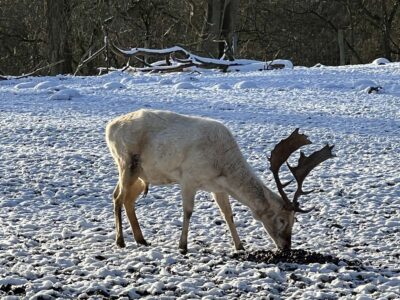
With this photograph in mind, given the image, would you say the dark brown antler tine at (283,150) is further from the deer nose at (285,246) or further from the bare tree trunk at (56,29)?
the bare tree trunk at (56,29)

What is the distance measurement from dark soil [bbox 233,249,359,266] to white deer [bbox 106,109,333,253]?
18cm

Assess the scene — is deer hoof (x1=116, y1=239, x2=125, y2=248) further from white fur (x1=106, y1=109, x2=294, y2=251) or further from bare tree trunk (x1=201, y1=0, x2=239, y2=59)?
bare tree trunk (x1=201, y1=0, x2=239, y2=59)

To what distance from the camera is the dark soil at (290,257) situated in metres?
6.34

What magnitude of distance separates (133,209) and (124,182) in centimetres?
30

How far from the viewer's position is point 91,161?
10.5 metres

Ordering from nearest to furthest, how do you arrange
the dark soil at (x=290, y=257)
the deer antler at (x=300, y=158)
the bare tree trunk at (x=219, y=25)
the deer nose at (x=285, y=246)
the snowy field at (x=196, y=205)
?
the snowy field at (x=196, y=205)
the dark soil at (x=290, y=257)
the deer nose at (x=285, y=246)
the deer antler at (x=300, y=158)
the bare tree trunk at (x=219, y=25)

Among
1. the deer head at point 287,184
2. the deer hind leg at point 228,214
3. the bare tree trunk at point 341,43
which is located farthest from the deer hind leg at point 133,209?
the bare tree trunk at point 341,43

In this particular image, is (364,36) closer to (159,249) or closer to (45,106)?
(45,106)

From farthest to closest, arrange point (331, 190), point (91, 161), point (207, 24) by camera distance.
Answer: point (207, 24) → point (91, 161) → point (331, 190)

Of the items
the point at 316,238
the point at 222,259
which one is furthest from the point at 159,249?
the point at 316,238

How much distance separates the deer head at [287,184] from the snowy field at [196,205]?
30 cm

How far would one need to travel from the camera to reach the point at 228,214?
715 cm

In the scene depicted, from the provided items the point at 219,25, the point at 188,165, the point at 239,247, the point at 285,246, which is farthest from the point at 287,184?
the point at 219,25

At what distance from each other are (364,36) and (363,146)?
2676 centimetres
